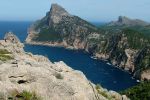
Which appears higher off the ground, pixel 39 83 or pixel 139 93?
pixel 39 83

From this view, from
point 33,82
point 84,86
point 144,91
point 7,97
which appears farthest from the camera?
point 144,91

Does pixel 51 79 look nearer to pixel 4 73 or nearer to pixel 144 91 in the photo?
pixel 4 73

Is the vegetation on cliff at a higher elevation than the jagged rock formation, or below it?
below

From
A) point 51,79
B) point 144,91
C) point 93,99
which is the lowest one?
point 144,91

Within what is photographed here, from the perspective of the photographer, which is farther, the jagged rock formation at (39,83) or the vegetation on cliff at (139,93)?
the vegetation on cliff at (139,93)

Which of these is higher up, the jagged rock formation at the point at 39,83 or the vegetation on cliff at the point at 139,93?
the jagged rock formation at the point at 39,83

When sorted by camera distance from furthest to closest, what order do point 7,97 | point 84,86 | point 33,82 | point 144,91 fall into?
point 144,91 → point 84,86 → point 33,82 → point 7,97

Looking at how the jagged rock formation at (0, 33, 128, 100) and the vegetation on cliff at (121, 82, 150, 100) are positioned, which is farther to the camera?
the vegetation on cliff at (121, 82, 150, 100)

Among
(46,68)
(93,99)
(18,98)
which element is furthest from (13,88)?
(93,99)

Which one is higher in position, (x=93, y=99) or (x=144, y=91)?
(x=93, y=99)

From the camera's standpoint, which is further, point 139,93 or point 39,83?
point 139,93

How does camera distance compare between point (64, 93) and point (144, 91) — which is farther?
point (144, 91)
